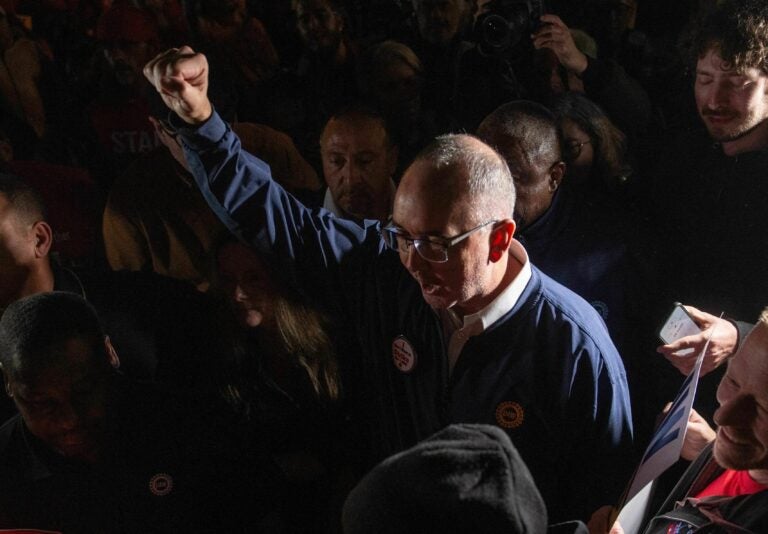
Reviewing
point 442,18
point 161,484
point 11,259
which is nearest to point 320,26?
point 442,18

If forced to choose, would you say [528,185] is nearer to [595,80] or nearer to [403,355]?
[403,355]

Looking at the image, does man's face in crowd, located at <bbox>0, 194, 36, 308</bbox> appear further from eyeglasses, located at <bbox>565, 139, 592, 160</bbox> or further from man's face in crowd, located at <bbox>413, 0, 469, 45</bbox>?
man's face in crowd, located at <bbox>413, 0, 469, 45</bbox>

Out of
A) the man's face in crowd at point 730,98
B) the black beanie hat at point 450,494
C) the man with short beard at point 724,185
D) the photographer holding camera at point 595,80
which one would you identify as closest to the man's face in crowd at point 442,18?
the photographer holding camera at point 595,80

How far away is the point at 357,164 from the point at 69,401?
1.47 metres

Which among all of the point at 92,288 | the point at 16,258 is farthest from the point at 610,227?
the point at 16,258

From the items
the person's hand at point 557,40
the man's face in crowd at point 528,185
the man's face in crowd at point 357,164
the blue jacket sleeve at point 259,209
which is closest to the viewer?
the blue jacket sleeve at point 259,209

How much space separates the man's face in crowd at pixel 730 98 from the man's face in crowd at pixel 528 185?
58 centimetres

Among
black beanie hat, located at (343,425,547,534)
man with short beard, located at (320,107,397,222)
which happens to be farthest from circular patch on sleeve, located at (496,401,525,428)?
man with short beard, located at (320,107,397,222)

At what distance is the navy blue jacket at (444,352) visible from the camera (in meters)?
1.80

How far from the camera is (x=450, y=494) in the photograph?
818mm

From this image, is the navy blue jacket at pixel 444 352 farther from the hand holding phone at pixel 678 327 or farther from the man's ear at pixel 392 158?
the man's ear at pixel 392 158

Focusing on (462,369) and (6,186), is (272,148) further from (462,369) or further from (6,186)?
(462,369)

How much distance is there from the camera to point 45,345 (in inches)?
69.2

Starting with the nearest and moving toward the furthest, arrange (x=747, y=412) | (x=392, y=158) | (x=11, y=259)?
(x=747, y=412), (x=11, y=259), (x=392, y=158)
